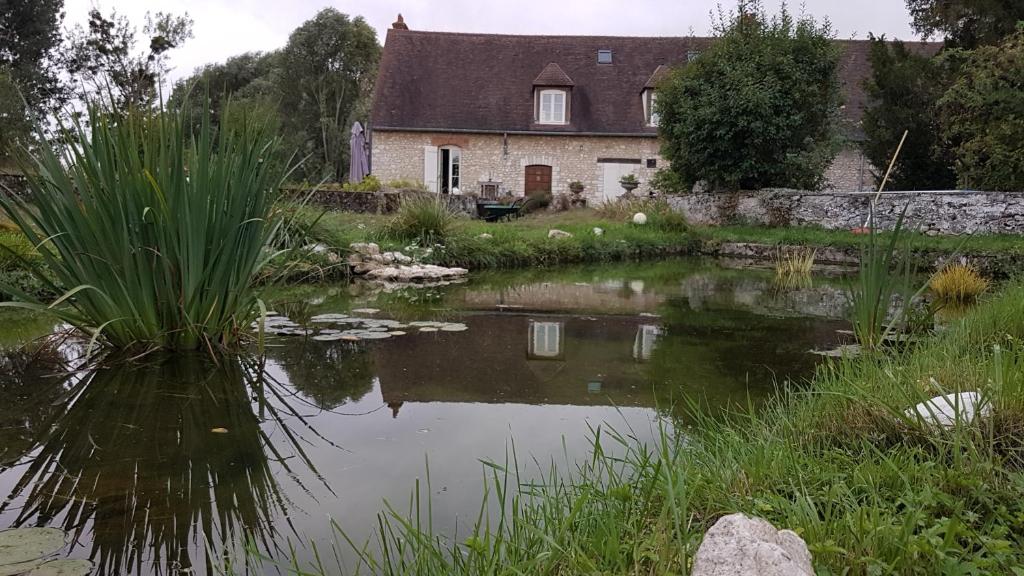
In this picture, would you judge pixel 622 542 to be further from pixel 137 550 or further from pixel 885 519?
pixel 137 550

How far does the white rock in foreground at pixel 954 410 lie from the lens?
2000 mm

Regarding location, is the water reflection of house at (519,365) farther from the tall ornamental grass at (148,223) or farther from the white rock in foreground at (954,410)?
the white rock in foreground at (954,410)

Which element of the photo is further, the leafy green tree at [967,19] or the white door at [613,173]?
the white door at [613,173]

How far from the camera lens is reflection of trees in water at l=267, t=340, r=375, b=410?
3487 millimetres

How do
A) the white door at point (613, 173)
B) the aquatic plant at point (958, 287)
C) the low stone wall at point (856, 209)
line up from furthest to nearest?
the white door at point (613, 173) → the low stone wall at point (856, 209) → the aquatic plant at point (958, 287)

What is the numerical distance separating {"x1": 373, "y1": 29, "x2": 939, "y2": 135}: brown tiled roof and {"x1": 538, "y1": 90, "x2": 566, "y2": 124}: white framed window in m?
0.26

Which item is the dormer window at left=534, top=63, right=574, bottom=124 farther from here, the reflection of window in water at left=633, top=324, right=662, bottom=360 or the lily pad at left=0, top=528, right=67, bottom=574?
the lily pad at left=0, top=528, right=67, bottom=574

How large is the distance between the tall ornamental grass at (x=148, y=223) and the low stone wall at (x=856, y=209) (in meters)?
9.90

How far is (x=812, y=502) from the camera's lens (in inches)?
65.9

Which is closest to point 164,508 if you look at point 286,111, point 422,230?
point 422,230

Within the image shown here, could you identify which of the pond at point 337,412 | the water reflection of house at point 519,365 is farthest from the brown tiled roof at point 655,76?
the water reflection of house at point 519,365

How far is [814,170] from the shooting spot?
14859 mm

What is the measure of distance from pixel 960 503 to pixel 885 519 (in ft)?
0.50

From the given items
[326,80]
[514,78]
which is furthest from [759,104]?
[326,80]
